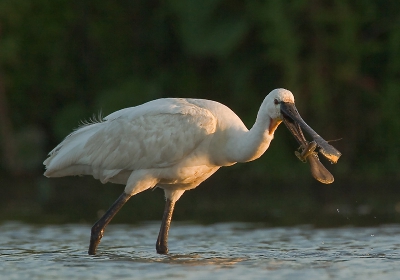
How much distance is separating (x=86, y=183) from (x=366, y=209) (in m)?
8.54

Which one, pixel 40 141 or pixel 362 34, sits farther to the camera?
pixel 40 141

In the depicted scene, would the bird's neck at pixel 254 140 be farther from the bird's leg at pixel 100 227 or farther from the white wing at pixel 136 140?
the bird's leg at pixel 100 227

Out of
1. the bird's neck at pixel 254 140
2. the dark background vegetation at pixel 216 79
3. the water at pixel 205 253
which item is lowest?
the water at pixel 205 253

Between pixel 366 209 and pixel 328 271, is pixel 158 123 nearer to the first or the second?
pixel 328 271

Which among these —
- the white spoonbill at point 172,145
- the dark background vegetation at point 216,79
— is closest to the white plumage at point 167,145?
the white spoonbill at point 172,145

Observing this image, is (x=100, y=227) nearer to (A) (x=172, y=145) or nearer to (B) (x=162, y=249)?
(B) (x=162, y=249)

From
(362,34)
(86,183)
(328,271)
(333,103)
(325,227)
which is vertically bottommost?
(328,271)

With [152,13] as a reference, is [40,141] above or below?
below

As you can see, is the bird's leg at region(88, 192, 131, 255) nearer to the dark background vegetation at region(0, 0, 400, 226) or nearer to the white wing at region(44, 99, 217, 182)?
the white wing at region(44, 99, 217, 182)

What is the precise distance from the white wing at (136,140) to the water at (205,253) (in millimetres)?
1018

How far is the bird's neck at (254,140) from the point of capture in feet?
36.2

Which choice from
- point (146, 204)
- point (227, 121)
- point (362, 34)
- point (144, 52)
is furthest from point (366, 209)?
point (144, 52)

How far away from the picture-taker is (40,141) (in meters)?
26.0

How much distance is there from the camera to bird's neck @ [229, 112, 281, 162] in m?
11.0
